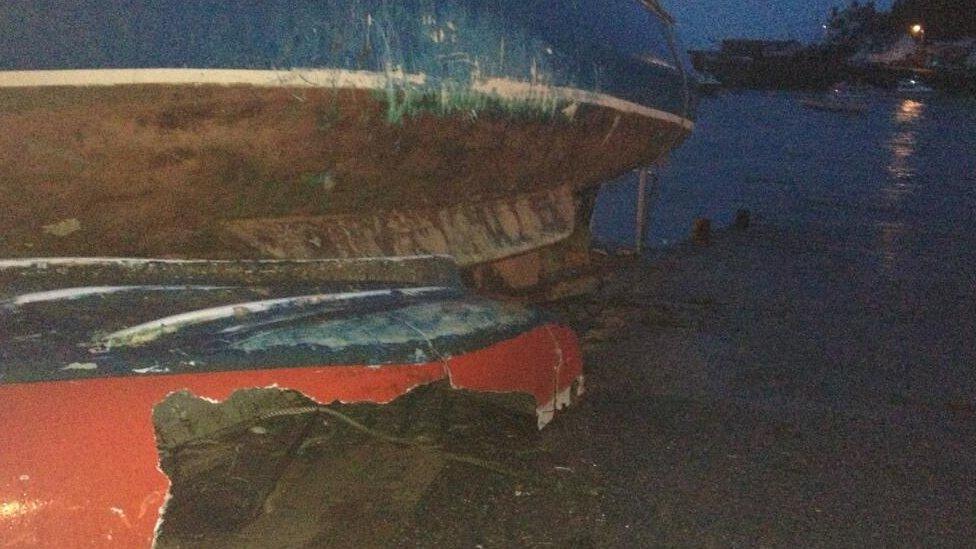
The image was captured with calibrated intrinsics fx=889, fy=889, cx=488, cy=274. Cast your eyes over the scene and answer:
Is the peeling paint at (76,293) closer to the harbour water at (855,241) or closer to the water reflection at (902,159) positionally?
the harbour water at (855,241)

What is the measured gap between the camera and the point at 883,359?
14.3 feet

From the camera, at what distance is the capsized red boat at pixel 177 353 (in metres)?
1.88

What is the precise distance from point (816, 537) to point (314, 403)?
1.47 metres

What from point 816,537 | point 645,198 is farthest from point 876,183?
point 816,537

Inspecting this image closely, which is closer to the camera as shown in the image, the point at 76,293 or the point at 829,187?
the point at 76,293

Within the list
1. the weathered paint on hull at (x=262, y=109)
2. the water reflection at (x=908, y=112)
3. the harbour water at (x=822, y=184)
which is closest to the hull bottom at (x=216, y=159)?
the weathered paint on hull at (x=262, y=109)

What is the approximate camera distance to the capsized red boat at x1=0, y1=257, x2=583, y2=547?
1.88 m

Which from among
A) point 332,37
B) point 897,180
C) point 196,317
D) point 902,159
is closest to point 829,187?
point 897,180

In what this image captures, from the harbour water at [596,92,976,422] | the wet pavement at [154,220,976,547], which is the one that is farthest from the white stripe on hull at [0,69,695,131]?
the harbour water at [596,92,976,422]

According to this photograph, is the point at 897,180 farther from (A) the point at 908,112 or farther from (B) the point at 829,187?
(A) the point at 908,112

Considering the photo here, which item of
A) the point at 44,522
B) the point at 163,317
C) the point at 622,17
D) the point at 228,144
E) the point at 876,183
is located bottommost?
the point at 876,183

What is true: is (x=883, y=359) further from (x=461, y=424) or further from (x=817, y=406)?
(x=461, y=424)

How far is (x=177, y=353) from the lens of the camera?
2098 mm

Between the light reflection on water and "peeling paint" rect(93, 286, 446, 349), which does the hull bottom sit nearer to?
"peeling paint" rect(93, 286, 446, 349)
